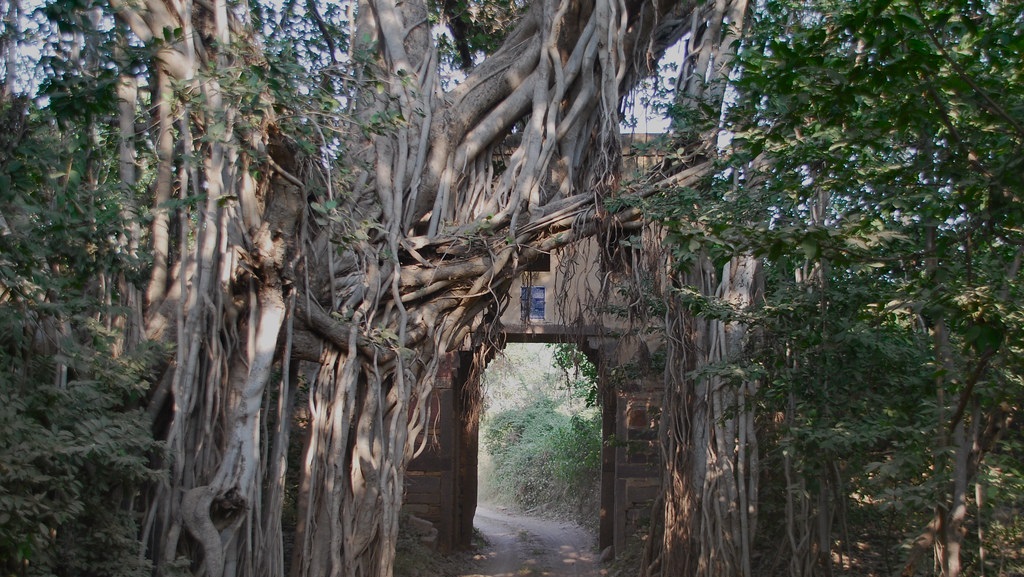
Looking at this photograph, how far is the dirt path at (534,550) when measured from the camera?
875 cm

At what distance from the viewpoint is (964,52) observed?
9.73 feet

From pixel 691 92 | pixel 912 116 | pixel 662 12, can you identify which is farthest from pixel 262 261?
pixel 662 12

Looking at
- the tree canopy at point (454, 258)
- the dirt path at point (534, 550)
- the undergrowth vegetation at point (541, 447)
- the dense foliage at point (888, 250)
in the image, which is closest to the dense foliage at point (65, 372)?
the tree canopy at point (454, 258)

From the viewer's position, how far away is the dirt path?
8750 mm

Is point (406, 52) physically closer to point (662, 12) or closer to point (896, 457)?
point (662, 12)

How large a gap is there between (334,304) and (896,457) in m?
2.67

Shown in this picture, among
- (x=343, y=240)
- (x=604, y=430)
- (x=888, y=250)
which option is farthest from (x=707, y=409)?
(x=604, y=430)

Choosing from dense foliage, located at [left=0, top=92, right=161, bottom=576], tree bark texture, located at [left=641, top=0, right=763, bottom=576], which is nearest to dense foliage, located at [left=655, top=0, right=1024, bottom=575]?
tree bark texture, located at [left=641, top=0, right=763, bottom=576]

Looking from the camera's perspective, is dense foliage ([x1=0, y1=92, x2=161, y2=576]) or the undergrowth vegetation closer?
dense foliage ([x1=0, y1=92, x2=161, y2=576])

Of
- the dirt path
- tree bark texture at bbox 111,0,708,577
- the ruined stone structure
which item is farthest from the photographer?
the dirt path

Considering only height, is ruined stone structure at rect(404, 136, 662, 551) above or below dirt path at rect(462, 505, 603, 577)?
above

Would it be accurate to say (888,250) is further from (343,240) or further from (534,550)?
(534,550)

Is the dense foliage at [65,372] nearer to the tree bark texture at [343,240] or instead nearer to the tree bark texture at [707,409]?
the tree bark texture at [343,240]

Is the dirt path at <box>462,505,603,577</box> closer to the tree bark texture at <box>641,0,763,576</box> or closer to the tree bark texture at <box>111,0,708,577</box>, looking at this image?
the tree bark texture at <box>641,0,763,576</box>
